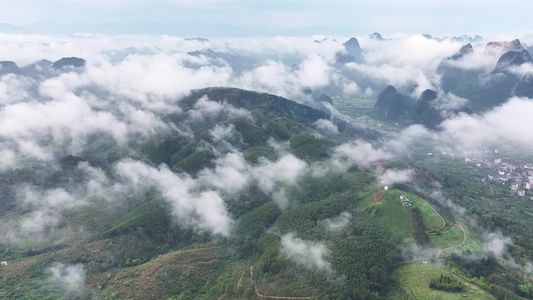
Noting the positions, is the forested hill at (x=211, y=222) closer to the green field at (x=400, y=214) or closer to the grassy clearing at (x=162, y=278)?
the grassy clearing at (x=162, y=278)

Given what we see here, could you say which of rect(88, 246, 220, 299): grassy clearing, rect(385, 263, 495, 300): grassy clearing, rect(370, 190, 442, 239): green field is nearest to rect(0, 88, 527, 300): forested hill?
rect(88, 246, 220, 299): grassy clearing

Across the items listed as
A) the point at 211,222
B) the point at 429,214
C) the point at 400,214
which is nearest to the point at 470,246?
the point at 429,214

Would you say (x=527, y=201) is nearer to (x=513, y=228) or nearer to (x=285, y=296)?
(x=513, y=228)

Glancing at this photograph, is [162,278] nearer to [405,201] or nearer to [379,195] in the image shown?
[379,195]

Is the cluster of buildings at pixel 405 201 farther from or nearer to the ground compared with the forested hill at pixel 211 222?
farther from the ground

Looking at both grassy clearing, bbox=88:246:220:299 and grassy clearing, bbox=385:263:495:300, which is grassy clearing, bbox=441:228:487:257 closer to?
grassy clearing, bbox=385:263:495:300

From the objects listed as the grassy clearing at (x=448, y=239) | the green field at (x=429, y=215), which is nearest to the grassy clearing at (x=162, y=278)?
the grassy clearing at (x=448, y=239)

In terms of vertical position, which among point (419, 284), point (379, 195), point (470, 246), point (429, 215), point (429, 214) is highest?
point (379, 195)

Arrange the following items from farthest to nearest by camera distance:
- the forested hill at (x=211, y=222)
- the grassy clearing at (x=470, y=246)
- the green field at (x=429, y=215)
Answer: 1. the green field at (x=429, y=215)
2. the grassy clearing at (x=470, y=246)
3. the forested hill at (x=211, y=222)

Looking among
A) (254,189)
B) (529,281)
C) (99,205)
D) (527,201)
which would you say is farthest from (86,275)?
(527,201)
